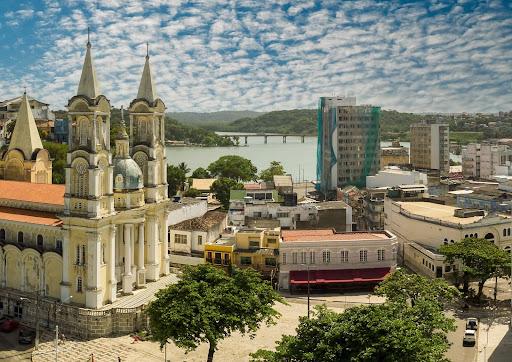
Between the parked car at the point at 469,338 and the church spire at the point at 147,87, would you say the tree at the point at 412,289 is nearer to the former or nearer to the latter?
the parked car at the point at 469,338

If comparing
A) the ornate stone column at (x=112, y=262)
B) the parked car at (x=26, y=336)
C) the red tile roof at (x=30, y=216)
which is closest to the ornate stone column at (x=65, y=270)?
the red tile roof at (x=30, y=216)

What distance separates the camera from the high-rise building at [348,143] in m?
70.2

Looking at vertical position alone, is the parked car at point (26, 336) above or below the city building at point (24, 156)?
below

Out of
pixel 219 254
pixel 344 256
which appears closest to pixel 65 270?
pixel 219 254

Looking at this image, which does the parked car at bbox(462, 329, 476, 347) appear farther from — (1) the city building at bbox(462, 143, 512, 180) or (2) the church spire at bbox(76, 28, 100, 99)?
(1) the city building at bbox(462, 143, 512, 180)

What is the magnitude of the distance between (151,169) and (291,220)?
43.6 ft

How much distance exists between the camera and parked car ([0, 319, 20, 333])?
27656 mm

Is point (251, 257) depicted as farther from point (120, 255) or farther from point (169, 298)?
point (169, 298)

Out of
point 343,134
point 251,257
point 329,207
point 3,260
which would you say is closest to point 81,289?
point 3,260

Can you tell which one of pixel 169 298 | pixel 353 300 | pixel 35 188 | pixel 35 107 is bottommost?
pixel 353 300

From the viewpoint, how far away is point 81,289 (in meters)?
27.7

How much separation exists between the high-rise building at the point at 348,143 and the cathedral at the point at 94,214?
131ft

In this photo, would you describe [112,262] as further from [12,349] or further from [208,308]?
[208,308]

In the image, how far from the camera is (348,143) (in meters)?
70.6
